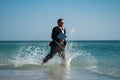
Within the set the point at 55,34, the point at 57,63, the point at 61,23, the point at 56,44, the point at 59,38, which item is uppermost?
the point at 61,23

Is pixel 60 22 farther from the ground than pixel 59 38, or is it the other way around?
pixel 60 22

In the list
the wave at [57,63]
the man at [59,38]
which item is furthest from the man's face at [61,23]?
the wave at [57,63]

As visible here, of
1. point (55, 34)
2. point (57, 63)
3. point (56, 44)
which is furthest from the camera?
point (57, 63)

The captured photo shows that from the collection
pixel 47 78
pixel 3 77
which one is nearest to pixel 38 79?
pixel 47 78

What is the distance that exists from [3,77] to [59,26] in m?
3.80

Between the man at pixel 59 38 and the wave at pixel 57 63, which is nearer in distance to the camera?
the wave at pixel 57 63

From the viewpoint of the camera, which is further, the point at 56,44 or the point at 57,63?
the point at 57,63

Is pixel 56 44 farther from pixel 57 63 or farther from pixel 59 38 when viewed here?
pixel 57 63

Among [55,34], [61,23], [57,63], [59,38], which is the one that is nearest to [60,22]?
[61,23]

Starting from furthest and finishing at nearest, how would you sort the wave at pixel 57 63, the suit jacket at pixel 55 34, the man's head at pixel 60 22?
the man's head at pixel 60 22, the suit jacket at pixel 55 34, the wave at pixel 57 63

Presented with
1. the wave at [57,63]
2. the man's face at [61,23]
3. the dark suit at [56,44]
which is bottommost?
the wave at [57,63]

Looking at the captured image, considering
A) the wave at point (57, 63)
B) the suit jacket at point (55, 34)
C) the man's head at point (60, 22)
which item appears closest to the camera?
the wave at point (57, 63)

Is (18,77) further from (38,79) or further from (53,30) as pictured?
(53,30)

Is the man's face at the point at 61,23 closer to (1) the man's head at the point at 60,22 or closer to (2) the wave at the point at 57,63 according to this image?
(1) the man's head at the point at 60,22
